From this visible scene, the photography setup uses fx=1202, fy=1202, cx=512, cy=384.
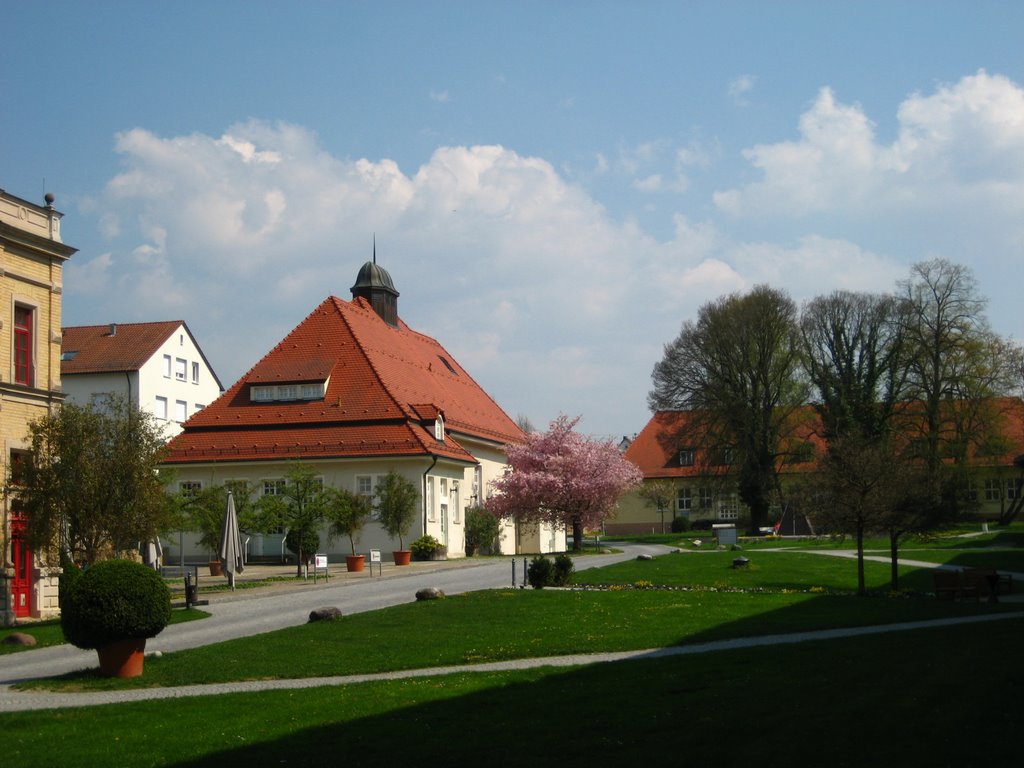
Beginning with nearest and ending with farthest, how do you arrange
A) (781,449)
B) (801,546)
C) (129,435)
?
1. (129,435)
2. (801,546)
3. (781,449)

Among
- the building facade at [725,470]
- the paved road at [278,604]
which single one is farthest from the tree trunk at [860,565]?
the building facade at [725,470]

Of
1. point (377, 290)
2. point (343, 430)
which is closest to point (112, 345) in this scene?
point (377, 290)

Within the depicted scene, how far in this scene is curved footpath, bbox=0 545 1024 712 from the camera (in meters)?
16.5

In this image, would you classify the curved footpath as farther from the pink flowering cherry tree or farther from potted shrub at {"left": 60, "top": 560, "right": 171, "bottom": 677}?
the pink flowering cherry tree

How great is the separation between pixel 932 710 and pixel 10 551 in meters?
23.7

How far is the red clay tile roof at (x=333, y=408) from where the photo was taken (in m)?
50.6

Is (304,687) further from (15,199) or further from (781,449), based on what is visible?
(781,449)

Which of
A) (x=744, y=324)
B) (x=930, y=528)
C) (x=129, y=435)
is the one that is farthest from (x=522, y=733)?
(x=744, y=324)

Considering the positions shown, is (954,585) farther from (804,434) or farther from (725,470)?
(804,434)

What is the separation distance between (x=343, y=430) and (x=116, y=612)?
112 ft

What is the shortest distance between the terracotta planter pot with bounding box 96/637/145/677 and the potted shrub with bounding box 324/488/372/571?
842 inches

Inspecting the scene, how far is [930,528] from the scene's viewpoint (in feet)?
102

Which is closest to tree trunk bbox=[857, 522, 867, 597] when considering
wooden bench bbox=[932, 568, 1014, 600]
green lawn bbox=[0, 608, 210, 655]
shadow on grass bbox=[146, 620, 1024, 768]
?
wooden bench bbox=[932, 568, 1014, 600]

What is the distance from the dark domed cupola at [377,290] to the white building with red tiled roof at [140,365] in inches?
493
